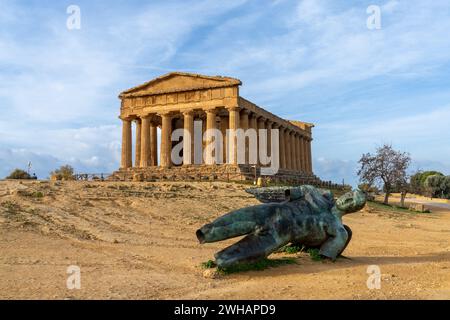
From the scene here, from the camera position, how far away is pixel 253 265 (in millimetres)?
8758

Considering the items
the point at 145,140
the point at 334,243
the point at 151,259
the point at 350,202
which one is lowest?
the point at 151,259

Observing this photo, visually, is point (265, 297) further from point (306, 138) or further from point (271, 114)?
point (306, 138)

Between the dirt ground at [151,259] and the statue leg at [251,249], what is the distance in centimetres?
30

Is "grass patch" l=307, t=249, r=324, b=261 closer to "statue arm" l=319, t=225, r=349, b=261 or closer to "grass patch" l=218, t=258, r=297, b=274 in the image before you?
"statue arm" l=319, t=225, r=349, b=261

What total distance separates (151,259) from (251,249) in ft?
9.71

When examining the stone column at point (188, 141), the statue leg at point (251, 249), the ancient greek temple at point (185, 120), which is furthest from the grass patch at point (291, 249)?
the stone column at point (188, 141)

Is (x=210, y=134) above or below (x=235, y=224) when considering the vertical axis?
above

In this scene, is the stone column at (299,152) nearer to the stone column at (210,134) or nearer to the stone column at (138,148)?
the stone column at (210,134)

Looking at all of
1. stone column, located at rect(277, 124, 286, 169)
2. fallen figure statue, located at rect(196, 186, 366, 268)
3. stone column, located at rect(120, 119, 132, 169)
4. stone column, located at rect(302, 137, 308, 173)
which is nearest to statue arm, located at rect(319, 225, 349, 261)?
fallen figure statue, located at rect(196, 186, 366, 268)

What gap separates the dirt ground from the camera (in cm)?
713

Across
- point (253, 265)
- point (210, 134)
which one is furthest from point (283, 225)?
point (210, 134)

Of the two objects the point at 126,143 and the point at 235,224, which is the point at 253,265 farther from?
the point at 126,143

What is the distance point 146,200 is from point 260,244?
43.5 ft
